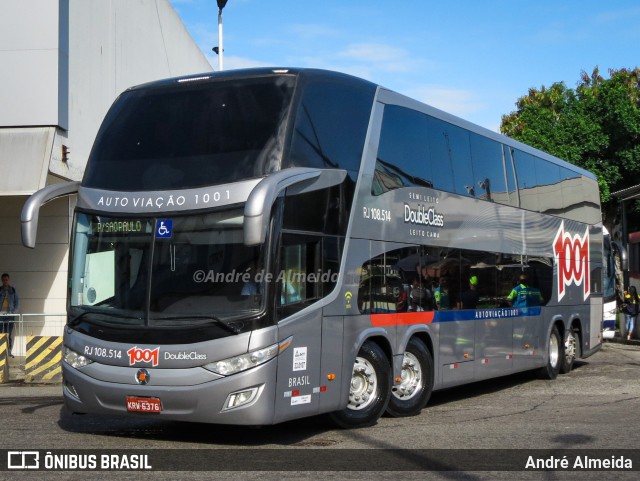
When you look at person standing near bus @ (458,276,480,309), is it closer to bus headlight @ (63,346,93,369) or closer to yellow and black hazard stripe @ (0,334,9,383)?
bus headlight @ (63,346,93,369)

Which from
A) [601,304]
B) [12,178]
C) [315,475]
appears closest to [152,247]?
[315,475]

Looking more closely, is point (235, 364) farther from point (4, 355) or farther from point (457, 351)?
point (4, 355)

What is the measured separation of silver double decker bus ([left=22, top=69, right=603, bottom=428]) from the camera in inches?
365

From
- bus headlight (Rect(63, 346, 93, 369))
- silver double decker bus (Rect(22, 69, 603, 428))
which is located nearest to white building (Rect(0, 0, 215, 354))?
bus headlight (Rect(63, 346, 93, 369))

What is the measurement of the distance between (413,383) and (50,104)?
11280 mm

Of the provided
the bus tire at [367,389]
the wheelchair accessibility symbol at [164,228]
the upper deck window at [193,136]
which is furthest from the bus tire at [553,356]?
the wheelchair accessibility symbol at [164,228]

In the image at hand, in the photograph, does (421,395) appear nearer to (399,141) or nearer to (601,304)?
(399,141)

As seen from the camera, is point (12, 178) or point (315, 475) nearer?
point (315, 475)

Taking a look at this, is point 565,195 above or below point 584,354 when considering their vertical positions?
above

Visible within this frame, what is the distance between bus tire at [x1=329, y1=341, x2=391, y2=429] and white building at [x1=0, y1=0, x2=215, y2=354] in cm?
818

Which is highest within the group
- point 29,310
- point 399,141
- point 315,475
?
point 399,141

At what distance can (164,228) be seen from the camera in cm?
956

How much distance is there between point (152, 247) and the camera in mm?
9578

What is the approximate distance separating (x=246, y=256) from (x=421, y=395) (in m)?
4.16
